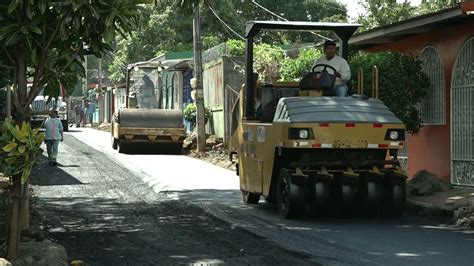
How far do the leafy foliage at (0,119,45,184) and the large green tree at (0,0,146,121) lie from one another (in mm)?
994

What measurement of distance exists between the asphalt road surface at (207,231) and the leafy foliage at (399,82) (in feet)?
11.7

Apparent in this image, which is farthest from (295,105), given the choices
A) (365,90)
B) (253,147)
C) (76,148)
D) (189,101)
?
(189,101)

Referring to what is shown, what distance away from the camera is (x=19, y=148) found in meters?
7.22

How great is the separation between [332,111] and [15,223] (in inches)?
230

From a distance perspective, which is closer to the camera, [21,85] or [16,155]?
[16,155]

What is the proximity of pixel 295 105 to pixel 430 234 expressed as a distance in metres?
2.84

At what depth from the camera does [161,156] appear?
26062mm

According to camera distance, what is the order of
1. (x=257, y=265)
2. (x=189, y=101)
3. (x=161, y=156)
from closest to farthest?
(x=257, y=265)
(x=161, y=156)
(x=189, y=101)

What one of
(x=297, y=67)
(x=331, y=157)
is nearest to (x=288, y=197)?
(x=331, y=157)

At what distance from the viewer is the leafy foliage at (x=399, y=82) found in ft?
52.1

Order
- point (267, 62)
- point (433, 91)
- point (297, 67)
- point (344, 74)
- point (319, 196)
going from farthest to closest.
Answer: point (267, 62), point (297, 67), point (433, 91), point (344, 74), point (319, 196)

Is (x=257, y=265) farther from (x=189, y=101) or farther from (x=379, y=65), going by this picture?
(x=189, y=101)

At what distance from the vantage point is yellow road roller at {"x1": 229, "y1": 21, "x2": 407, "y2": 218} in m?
11.7

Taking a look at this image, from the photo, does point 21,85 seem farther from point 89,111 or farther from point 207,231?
point 89,111
